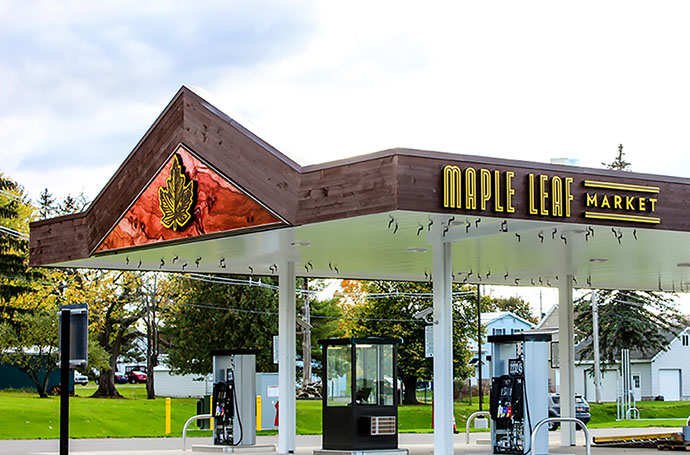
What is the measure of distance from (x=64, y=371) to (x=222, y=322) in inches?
1414

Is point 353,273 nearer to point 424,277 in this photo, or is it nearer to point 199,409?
point 424,277

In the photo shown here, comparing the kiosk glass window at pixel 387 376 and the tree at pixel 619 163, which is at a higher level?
the tree at pixel 619 163

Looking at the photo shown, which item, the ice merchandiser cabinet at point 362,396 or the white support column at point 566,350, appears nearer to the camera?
the ice merchandiser cabinet at point 362,396

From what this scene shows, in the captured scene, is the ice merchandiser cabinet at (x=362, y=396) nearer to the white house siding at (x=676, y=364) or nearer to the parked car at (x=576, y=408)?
the parked car at (x=576, y=408)

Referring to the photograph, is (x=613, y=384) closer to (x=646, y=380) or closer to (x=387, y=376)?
(x=646, y=380)

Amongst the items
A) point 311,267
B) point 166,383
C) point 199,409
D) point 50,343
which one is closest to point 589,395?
point 166,383

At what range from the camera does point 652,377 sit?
217 feet

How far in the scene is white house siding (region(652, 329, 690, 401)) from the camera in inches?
2608

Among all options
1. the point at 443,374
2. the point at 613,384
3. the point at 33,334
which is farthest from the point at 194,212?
the point at 613,384

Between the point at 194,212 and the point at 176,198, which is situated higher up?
the point at 176,198

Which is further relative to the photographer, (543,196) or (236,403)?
(236,403)

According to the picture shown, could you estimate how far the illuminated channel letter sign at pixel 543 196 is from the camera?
13.7 meters

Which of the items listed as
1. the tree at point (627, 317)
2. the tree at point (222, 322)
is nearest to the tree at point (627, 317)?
the tree at point (627, 317)

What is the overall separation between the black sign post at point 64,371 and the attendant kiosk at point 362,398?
23.0ft
